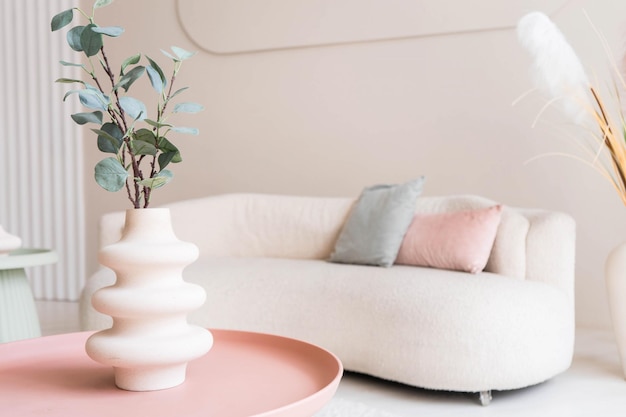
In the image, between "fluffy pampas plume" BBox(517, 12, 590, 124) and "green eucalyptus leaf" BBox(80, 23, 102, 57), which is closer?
"green eucalyptus leaf" BBox(80, 23, 102, 57)

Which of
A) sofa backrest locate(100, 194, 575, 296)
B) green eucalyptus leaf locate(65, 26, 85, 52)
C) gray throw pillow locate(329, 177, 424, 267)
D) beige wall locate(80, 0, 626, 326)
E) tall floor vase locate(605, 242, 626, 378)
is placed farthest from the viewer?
beige wall locate(80, 0, 626, 326)

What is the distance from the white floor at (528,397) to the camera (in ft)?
7.29

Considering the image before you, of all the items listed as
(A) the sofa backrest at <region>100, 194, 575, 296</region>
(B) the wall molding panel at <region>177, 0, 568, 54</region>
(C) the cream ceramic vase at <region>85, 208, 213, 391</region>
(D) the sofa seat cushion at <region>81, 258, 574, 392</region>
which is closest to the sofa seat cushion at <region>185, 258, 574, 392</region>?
(D) the sofa seat cushion at <region>81, 258, 574, 392</region>

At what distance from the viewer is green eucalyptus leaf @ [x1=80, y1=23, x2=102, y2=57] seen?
1.21 meters

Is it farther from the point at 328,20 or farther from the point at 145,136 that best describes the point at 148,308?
the point at 328,20

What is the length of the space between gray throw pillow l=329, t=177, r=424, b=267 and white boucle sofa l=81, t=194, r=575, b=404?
0.41 ft

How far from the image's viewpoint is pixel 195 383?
1.26 m

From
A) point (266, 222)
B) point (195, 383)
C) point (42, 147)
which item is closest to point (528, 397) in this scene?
point (195, 383)

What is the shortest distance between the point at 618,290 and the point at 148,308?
194cm

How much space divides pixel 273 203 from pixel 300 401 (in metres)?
2.49

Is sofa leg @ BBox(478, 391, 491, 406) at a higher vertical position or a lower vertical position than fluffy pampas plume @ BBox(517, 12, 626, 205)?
lower

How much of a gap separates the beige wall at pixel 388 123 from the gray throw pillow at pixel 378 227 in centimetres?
73

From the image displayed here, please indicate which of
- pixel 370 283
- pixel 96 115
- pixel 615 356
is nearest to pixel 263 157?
pixel 370 283

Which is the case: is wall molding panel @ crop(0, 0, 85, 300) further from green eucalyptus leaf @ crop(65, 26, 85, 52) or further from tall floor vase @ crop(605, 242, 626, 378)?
green eucalyptus leaf @ crop(65, 26, 85, 52)
